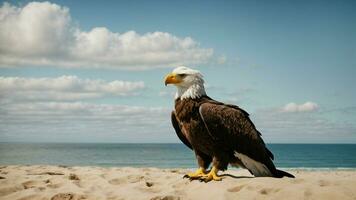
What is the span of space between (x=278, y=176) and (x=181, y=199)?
168 centimetres

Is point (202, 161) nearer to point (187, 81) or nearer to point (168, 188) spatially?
point (168, 188)

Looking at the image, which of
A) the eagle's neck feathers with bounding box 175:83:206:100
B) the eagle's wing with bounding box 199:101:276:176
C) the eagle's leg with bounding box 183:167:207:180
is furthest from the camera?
the eagle's neck feathers with bounding box 175:83:206:100

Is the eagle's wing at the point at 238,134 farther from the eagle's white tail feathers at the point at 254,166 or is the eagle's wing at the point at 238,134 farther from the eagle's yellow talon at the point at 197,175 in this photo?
the eagle's yellow talon at the point at 197,175

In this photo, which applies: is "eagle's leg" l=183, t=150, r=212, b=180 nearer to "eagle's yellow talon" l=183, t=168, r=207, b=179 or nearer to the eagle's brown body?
"eagle's yellow talon" l=183, t=168, r=207, b=179

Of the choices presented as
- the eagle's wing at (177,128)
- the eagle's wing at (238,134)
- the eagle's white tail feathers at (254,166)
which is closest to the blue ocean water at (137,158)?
the eagle's wing at (177,128)

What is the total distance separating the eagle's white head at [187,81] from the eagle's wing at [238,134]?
311mm

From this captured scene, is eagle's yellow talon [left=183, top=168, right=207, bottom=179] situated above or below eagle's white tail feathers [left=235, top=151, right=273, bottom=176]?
below

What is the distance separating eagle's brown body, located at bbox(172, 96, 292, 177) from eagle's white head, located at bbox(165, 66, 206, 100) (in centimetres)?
11

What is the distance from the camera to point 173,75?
19.2 ft

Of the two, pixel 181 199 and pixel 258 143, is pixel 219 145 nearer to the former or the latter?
pixel 258 143

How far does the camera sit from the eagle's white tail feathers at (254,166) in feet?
18.5

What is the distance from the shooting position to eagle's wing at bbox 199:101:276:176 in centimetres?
541

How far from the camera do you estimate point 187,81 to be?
5816mm

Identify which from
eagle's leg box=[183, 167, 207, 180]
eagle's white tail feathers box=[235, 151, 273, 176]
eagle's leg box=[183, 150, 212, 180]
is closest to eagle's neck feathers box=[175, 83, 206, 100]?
eagle's leg box=[183, 150, 212, 180]
